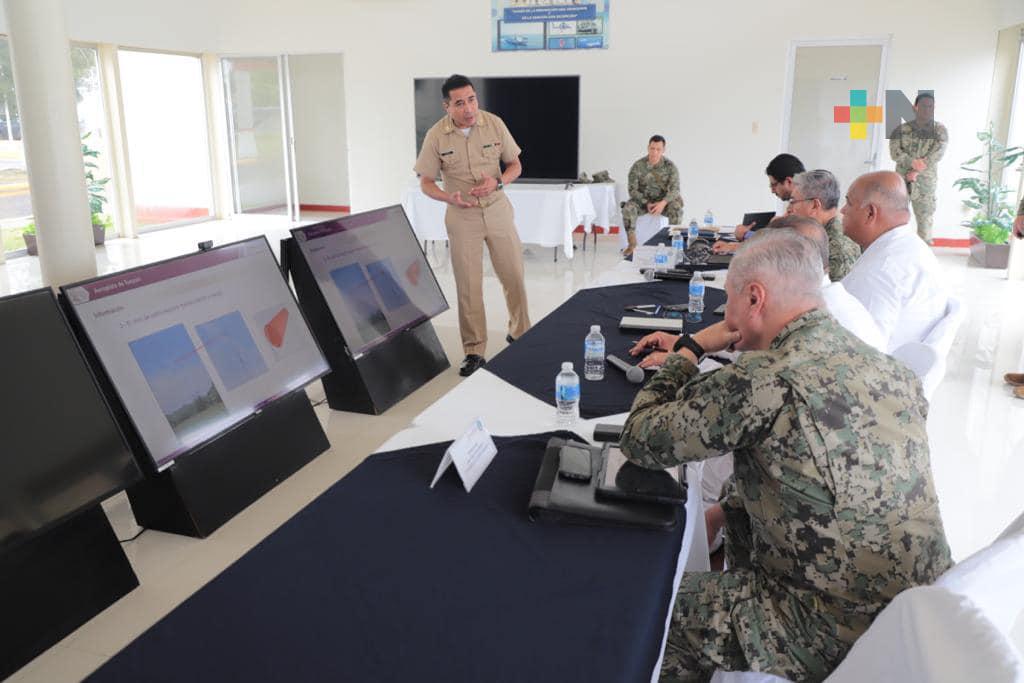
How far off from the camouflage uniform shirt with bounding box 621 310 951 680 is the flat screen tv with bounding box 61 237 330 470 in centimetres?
168

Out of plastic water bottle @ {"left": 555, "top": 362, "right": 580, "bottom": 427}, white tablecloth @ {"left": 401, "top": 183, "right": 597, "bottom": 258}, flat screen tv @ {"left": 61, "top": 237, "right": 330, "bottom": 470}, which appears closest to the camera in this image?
plastic water bottle @ {"left": 555, "top": 362, "right": 580, "bottom": 427}

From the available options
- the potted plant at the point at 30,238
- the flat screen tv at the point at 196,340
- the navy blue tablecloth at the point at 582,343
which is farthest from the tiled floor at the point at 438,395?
the potted plant at the point at 30,238

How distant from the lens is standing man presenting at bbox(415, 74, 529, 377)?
4406mm

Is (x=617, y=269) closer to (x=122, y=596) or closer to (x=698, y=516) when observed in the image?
(x=698, y=516)

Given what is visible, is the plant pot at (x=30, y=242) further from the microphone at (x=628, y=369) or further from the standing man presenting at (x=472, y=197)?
the microphone at (x=628, y=369)

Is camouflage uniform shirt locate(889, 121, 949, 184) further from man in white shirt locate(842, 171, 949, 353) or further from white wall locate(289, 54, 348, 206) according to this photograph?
white wall locate(289, 54, 348, 206)

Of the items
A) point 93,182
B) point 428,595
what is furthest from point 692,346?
point 93,182

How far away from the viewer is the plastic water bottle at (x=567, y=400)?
204cm

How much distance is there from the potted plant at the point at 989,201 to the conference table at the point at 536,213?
379 centimetres

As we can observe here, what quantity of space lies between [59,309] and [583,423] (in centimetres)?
146

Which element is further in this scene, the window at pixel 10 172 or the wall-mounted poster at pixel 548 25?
the wall-mounted poster at pixel 548 25

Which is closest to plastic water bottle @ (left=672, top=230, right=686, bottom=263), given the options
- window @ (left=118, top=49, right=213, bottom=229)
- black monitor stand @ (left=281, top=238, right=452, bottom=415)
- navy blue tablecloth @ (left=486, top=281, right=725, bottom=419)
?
navy blue tablecloth @ (left=486, top=281, right=725, bottom=419)

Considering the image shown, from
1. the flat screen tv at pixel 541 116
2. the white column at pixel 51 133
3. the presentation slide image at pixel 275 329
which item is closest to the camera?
the presentation slide image at pixel 275 329

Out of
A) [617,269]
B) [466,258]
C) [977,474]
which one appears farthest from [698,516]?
[466,258]
